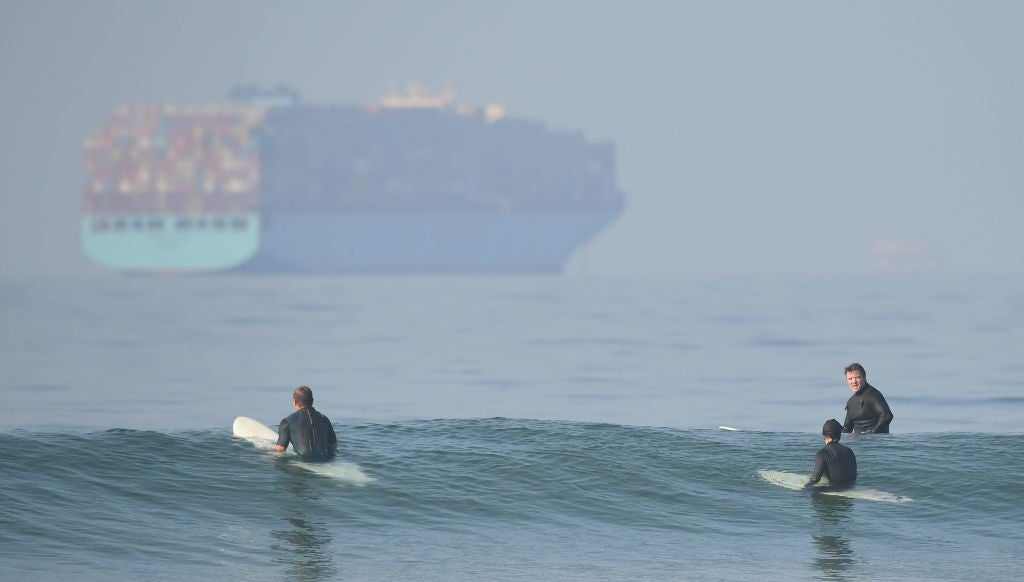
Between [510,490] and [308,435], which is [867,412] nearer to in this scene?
[510,490]

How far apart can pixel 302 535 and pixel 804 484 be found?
23.5 ft

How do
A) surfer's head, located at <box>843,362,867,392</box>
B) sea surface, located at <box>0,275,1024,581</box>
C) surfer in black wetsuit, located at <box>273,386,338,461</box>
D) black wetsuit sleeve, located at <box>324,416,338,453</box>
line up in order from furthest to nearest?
1. surfer's head, located at <box>843,362,867,392</box>
2. black wetsuit sleeve, located at <box>324,416,338,453</box>
3. surfer in black wetsuit, located at <box>273,386,338,461</box>
4. sea surface, located at <box>0,275,1024,581</box>

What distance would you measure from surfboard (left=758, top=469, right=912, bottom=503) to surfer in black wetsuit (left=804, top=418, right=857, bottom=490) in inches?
5.7

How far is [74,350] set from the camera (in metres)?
69.6

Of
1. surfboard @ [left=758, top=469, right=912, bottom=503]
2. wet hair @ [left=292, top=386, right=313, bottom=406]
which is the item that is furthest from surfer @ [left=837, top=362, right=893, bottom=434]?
wet hair @ [left=292, top=386, right=313, bottom=406]

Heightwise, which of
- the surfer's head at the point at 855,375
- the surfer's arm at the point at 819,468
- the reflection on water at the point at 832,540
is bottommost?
the reflection on water at the point at 832,540

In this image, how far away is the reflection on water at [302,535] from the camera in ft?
55.7

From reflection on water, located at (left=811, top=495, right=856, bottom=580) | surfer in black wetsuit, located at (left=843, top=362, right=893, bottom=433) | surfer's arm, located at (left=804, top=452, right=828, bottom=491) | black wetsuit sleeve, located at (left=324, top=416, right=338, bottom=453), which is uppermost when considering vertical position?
surfer in black wetsuit, located at (left=843, top=362, right=893, bottom=433)

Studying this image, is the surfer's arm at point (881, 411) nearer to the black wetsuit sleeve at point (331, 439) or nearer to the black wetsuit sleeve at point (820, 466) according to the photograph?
the black wetsuit sleeve at point (820, 466)

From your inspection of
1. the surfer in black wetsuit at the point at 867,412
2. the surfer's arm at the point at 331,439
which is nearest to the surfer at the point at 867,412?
the surfer in black wetsuit at the point at 867,412

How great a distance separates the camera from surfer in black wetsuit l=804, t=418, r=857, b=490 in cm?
2052

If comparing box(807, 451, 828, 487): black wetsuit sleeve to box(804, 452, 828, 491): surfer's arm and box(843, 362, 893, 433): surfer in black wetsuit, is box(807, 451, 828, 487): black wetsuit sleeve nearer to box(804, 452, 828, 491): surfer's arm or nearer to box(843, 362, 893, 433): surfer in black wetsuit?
box(804, 452, 828, 491): surfer's arm

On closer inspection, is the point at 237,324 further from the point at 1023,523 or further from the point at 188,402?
the point at 1023,523

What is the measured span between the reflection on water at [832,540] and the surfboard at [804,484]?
0.20 m
